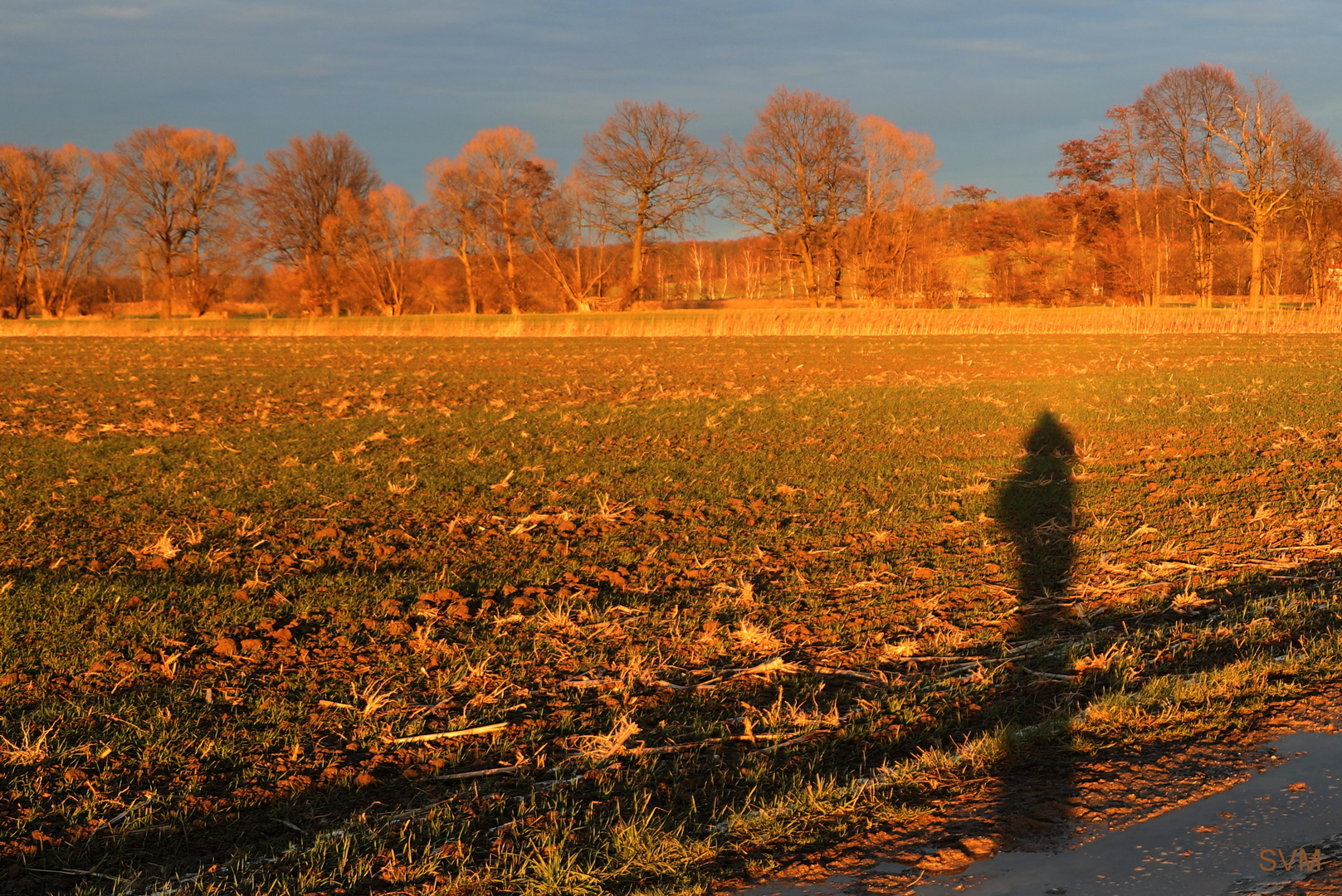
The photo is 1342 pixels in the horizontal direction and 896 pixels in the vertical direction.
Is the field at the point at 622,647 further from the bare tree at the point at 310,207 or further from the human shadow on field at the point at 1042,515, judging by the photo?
the bare tree at the point at 310,207

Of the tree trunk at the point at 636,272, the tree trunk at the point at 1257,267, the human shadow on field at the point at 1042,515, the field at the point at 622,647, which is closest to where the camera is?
the field at the point at 622,647

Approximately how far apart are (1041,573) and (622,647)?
301 cm

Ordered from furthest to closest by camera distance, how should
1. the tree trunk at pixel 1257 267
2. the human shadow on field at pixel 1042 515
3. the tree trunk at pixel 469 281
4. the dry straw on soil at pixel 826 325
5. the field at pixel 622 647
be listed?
the tree trunk at pixel 469 281 < the tree trunk at pixel 1257 267 < the dry straw on soil at pixel 826 325 < the human shadow on field at pixel 1042 515 < the field at pixel 622 647

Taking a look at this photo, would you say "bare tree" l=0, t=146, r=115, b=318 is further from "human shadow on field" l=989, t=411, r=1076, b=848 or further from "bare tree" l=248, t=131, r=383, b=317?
"human shadow on field" l=989, t=411, r=1076, b=848

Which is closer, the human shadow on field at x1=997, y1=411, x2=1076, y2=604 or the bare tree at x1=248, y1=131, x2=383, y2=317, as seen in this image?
the human shadow on field at x1=997, y1=411, x2=1076, y2=604

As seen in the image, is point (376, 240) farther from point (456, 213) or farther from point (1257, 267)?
point (1257, 267)

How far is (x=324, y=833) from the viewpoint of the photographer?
3178mm

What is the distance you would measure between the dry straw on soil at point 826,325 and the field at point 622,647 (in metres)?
31.0

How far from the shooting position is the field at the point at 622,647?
10.6ft

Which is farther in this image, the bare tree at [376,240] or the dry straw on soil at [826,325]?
the bare tree at [376,240]

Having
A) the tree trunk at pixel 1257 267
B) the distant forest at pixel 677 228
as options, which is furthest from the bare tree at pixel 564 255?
the tree trunk at pixel 1257 267

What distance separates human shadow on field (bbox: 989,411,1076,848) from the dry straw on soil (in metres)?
29.8

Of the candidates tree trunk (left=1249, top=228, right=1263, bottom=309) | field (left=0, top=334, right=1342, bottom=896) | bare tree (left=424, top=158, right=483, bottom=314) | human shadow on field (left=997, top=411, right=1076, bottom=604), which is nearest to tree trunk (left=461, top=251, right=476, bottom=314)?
bare tree (left=424, top=158, right=483, bottom=314)

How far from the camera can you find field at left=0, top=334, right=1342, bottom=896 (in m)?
3.23
